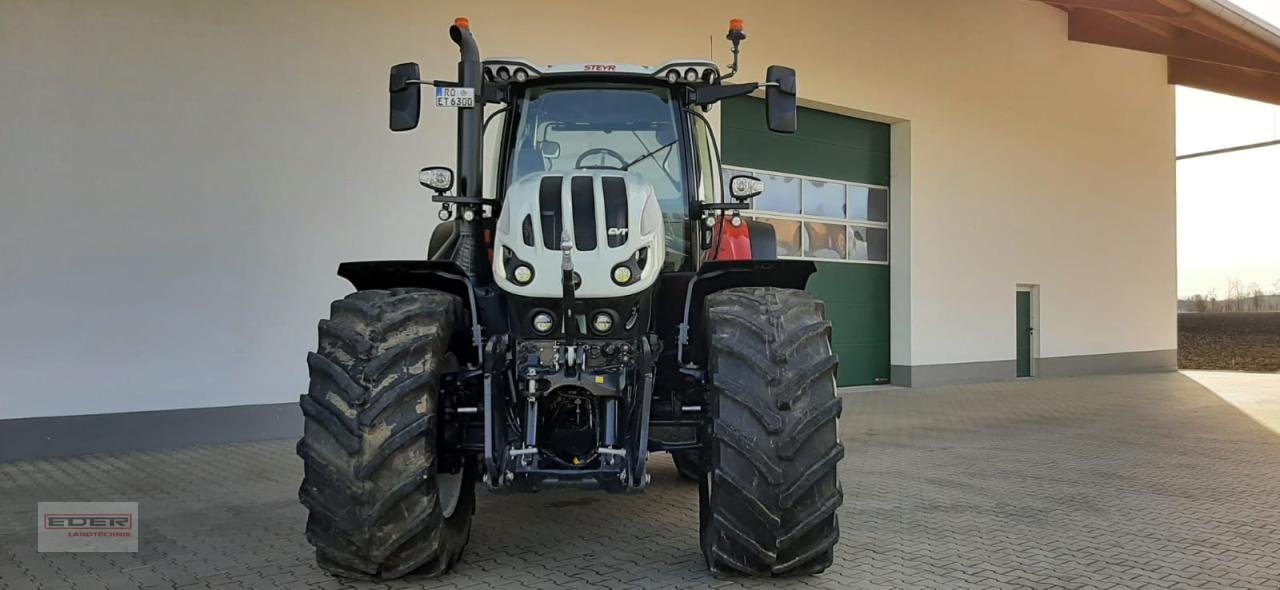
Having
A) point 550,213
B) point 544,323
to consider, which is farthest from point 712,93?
point 544,323

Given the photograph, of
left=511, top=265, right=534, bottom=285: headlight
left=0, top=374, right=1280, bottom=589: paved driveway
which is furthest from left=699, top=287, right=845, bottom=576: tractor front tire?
left=511, top=265, right=534, bottom=285: headlight

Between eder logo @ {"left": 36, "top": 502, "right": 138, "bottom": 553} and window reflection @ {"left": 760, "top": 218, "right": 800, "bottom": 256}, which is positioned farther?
window reflection @ {"left": 760, "top": 218, "right": 800, "bottom": 256}

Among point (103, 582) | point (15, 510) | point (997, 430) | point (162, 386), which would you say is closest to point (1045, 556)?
point (103, 582)

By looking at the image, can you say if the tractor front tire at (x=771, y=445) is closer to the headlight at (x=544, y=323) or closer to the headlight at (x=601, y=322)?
the headlight at (x=601, y=322)

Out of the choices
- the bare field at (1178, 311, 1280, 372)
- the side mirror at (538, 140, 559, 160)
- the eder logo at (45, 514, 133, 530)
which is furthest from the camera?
the bare field at (1178, 311, 1280, 372)

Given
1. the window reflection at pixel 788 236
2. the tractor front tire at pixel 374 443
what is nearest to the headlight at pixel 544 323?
the tractor front tire at pixel 374 443

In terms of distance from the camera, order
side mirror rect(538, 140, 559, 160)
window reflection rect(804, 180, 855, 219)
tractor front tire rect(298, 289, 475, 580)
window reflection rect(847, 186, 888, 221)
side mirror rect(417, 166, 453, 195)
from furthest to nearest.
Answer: window reflection rect(847, 186, 888, 221)
window reflection rect(804, 180, 855, 219)
side mirror rect(538, 140, 559, 160)
side mirror rect(417, 166, 453, 195)
tractor front tire rect(298, 289, 475, 580)

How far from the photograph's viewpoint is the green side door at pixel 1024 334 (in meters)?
15.9

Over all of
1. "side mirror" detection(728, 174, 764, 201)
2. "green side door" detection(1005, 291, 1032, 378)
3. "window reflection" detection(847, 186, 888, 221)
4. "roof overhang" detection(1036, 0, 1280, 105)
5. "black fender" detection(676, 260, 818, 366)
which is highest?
"roof overhang" detection(1036, 0, 1280, 105)

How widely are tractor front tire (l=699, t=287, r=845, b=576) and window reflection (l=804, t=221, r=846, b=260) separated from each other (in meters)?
9.80

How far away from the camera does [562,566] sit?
422 centimetres

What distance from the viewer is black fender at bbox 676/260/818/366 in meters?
4.19

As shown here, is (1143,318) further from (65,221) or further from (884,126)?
(65,221)

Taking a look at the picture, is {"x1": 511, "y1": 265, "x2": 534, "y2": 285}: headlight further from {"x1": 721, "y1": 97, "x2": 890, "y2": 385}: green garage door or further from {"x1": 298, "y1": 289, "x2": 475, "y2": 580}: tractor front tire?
{"x1": 721, "y1": 97, "x2": 890, "y2": 385}: green garage door
